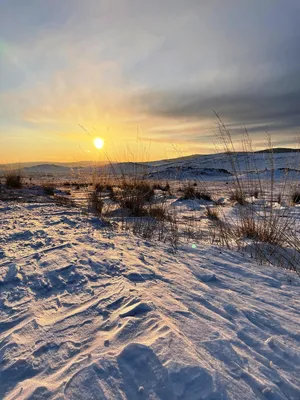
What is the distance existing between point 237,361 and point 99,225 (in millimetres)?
2806

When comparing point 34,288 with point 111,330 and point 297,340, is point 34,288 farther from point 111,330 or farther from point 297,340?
point 297,340

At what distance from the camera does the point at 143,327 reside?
1252 mm

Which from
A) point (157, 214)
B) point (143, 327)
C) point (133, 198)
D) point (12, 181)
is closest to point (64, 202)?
point (133, 198)

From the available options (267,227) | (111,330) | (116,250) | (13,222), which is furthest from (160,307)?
(13,222)

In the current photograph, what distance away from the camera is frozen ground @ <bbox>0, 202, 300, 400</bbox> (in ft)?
3.08

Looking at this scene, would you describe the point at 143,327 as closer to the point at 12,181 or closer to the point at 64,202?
the point at 64,202

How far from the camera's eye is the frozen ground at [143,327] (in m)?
0.94

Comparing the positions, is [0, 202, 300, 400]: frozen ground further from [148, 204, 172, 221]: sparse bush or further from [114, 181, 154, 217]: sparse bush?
[114, 181, 154, 217]: sparse bush

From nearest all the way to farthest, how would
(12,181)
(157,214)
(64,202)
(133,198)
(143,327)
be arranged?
(143,327) → (157,214) → (133,198) → (64,202) → (12,181)

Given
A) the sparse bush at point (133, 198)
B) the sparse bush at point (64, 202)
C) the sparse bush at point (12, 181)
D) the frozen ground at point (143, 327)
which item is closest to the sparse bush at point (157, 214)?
the sparse bush at point (133, 198)

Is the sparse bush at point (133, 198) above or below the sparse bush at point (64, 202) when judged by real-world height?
above

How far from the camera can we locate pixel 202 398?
87cm

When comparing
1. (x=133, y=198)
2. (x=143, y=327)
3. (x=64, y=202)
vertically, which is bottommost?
(x=64, y=202)

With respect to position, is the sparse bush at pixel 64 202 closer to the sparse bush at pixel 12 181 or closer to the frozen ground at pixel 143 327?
the sparse bush at pixel 12 181
